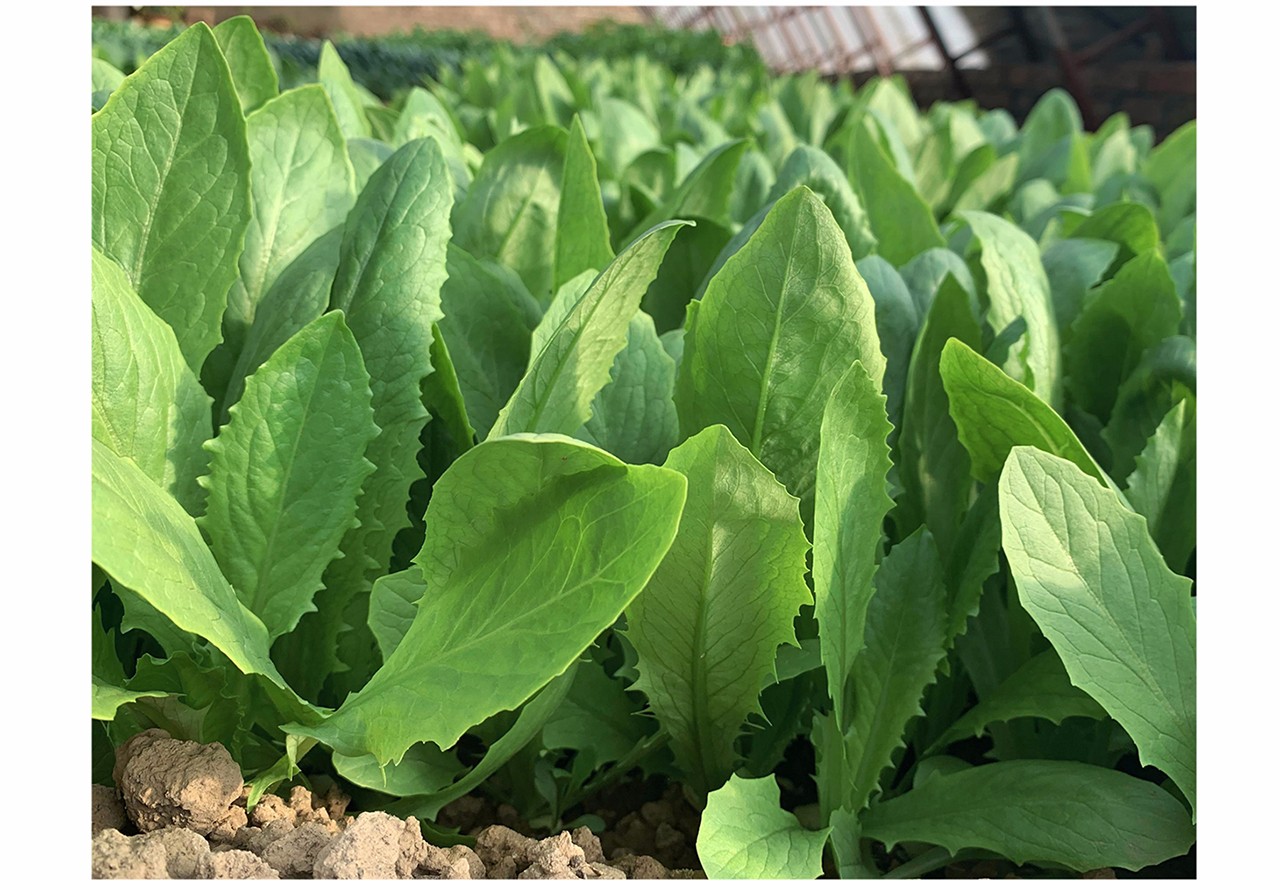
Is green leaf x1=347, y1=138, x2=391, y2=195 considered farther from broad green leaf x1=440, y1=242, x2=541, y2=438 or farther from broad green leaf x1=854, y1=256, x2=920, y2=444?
broad green leaf x1=854, y1=256, x2=920, y2=444

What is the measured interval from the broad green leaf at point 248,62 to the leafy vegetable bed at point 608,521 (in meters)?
0.14

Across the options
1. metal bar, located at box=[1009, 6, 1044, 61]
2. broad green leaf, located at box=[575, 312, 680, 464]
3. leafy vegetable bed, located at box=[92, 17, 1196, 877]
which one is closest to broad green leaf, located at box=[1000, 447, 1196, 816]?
leafy vegetable bed, located at box=[92, 17, 1196, 877]

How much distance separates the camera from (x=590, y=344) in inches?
27.4

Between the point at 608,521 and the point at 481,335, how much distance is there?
0.40 metres

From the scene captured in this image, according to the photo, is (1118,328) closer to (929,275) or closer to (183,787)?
(929,275)

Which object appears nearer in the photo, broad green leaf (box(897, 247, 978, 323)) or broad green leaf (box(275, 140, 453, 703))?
broad green leaf (box(275, 140, 453, 703))

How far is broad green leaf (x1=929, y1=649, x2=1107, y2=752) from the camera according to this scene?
0.84 metres

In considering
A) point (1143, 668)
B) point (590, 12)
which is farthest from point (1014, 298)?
point (590, 12)

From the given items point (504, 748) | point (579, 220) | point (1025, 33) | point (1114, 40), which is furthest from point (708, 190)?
point (1025, 33)

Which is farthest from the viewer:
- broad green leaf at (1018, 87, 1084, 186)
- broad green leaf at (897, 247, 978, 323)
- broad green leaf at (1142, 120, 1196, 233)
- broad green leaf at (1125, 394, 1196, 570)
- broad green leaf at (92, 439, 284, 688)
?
broad green leaf at (1018, 87, 1084, 186)

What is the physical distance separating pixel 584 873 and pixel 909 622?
1.05ft

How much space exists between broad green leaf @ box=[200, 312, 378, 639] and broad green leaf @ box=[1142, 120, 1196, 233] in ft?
5.04

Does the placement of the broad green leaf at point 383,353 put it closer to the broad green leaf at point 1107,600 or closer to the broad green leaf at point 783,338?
the broad green leaf at point 783,338

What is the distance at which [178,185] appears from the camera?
0.84 metres
